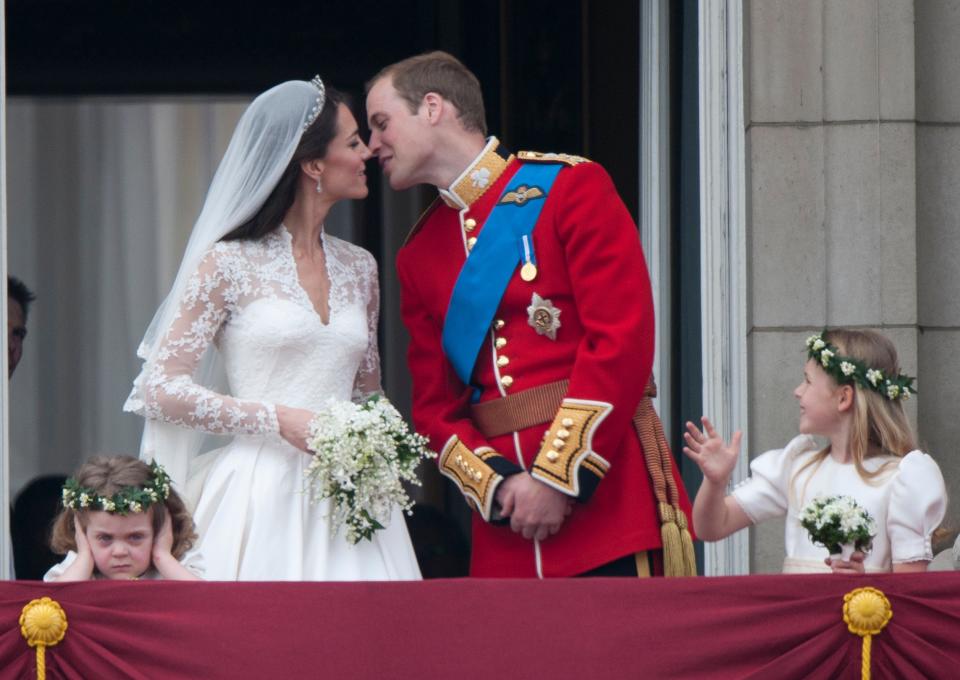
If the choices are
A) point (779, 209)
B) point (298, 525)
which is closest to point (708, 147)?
point (779, 209)

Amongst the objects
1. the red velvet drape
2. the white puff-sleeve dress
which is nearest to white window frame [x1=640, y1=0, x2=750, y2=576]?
the white puff-sleeve dress

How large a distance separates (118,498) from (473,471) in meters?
0.84

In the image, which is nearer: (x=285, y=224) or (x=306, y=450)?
(x=306, y=450)

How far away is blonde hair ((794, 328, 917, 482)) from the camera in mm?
5113

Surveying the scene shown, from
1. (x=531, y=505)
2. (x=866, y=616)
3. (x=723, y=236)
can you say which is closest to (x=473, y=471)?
(x=531, y=505)

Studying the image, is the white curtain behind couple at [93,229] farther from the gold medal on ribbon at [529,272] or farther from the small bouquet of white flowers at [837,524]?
the small bouquet of white flowers at [837,524]

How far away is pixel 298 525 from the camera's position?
5.40 meters

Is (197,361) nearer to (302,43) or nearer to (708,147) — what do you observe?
(708,147)

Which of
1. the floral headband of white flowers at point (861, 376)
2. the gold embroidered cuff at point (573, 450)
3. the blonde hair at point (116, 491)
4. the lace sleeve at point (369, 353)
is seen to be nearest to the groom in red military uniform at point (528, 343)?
the gold embroidered cuff at point (573, 450)

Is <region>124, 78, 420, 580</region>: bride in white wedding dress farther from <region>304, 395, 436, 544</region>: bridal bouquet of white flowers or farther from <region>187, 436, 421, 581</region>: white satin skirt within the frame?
<region>304, 395, 436, 544</region>: bridal bouquet of white flowers

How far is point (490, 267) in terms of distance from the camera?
539cm

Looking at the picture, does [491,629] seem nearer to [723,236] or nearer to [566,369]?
[566,369]

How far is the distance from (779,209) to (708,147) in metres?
0.35

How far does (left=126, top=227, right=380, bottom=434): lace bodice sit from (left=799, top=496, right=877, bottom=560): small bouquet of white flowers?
1.36 meters
